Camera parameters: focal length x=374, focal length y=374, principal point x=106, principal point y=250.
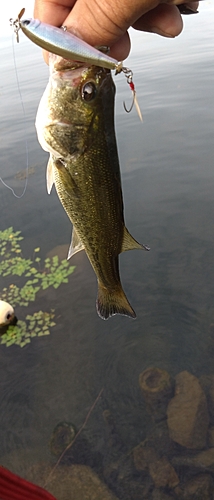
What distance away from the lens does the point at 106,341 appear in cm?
499

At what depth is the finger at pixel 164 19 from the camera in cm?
207

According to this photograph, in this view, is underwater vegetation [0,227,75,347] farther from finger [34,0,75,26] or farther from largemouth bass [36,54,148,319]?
finger [34,0,75,26]

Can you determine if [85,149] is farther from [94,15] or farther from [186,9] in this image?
[186,9]

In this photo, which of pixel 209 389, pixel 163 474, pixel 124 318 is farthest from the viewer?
pixel 124 318

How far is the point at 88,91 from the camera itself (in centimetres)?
160

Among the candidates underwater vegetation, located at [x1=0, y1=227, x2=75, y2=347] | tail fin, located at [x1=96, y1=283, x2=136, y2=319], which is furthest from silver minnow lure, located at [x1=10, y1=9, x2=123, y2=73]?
underwater vegetation, located at [x1=0, y1=227, x2=75, y2=347]

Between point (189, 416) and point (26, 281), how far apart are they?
3.34 m

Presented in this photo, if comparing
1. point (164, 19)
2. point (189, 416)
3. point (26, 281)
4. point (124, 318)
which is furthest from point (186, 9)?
point (26, 281)

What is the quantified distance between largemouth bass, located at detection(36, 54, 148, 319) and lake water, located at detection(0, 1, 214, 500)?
108 inches

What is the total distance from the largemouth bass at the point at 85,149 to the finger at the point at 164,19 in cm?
73

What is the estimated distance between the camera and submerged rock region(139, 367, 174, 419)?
13.4 ft

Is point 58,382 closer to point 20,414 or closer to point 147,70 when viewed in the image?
point 20,414

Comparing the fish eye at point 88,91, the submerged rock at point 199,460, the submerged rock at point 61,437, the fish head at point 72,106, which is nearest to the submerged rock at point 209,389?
the submerged rock at point 199,460

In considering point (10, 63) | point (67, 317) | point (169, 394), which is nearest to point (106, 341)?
point (67, 317)
